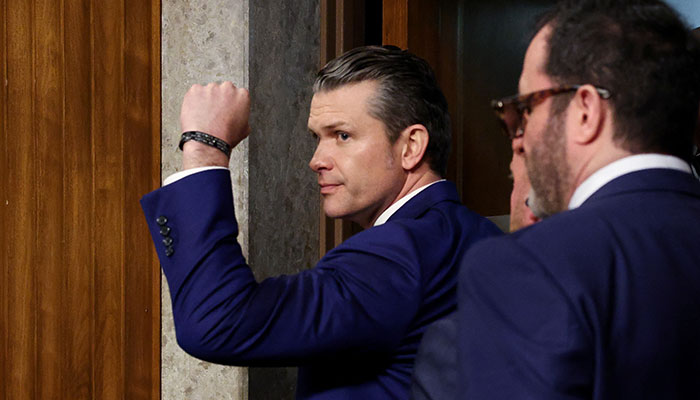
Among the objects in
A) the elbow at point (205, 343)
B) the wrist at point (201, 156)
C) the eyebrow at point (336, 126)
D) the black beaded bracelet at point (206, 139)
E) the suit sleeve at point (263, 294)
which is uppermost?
the eyebrow at point (336, 126)

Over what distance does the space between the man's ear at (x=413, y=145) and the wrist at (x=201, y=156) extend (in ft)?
1.37

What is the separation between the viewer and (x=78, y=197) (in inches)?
102

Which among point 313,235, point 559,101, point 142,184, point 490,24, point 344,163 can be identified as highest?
point 490,24

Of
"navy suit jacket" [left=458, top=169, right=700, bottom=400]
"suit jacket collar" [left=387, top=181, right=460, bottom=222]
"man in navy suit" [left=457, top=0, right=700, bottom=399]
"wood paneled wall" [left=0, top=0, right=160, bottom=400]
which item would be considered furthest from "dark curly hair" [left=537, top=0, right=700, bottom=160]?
"wood paneled wall" [left=0, top=0, right=160, bottom=400]

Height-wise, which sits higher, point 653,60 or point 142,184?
point 653,60

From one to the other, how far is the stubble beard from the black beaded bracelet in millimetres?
676

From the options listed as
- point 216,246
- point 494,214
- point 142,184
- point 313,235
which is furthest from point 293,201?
point 216,246

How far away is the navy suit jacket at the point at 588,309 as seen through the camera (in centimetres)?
69

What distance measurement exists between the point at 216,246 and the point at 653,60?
30.2 inches

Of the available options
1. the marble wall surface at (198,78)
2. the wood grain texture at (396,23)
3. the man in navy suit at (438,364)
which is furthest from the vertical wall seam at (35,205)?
the man in navy suit at (438,364)

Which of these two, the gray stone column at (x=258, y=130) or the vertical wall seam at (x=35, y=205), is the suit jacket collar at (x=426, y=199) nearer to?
the gray stone column at (x=258, y=130)

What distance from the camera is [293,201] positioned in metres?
2.70

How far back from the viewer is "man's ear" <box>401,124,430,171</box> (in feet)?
5.28

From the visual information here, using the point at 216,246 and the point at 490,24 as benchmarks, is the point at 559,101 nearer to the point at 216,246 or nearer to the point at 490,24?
the point at 216,246
